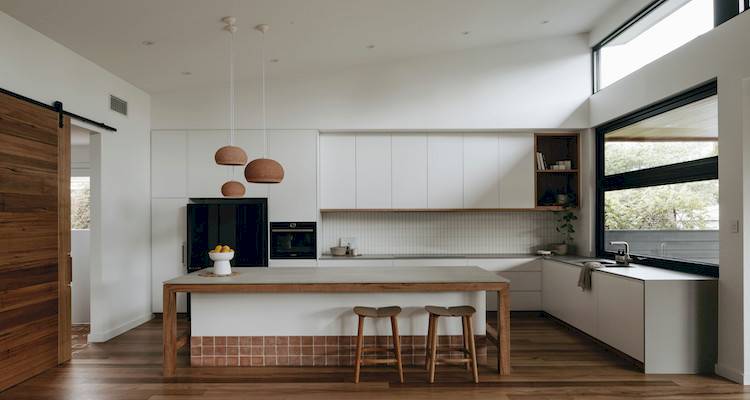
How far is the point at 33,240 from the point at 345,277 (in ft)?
8.15

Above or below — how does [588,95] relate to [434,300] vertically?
above

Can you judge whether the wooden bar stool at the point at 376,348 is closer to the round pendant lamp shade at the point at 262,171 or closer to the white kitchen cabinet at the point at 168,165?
the round pendant lamp shade at the point at 262,171

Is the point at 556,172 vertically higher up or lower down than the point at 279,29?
lower down

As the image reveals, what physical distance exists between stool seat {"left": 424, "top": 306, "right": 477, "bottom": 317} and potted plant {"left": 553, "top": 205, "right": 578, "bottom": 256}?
293 cm

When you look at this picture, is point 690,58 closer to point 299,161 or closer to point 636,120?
point 636,120

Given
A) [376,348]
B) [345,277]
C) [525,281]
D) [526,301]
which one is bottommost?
[526,301]

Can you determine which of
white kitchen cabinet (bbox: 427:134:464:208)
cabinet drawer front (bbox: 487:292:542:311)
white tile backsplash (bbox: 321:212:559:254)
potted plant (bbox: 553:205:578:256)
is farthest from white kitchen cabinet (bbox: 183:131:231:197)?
potted plant (bbox: 553:205:578:256)

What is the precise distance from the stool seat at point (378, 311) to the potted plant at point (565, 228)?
3260 mm

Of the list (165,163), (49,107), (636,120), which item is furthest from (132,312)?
(636,120)

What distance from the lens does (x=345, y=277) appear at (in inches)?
161

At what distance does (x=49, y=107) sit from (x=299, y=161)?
2.66m

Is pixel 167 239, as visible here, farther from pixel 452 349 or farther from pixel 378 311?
pixel 452 349

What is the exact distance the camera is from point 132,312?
5.68 metres

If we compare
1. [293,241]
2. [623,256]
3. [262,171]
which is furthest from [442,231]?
[262,171]
